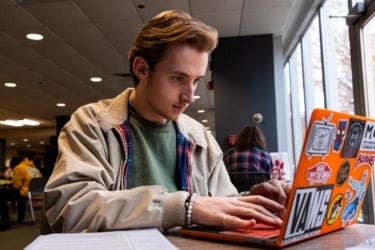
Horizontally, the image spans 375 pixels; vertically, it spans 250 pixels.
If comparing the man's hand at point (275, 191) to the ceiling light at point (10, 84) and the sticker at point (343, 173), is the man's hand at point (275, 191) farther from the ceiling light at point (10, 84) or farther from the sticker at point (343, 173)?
the ceiling light at point (10, 84)

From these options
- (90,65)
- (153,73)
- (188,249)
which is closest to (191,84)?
(153,73)

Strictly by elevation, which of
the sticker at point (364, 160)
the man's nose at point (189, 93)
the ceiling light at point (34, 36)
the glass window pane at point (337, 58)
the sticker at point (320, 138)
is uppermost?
the ceiling light at point (34, 36)

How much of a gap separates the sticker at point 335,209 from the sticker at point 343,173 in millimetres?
34

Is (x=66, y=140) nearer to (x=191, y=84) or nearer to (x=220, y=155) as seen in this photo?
(x=191, y=84)

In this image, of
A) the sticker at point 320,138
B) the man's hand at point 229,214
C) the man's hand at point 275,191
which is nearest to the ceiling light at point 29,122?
the man's hand at point 275,191

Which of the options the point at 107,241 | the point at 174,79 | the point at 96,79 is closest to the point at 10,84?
the point at 96,79

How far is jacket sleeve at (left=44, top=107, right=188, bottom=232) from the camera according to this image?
75cm

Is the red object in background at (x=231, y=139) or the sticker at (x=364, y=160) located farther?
the red object in background at (x=231, y=139)

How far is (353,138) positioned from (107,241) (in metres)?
0.45

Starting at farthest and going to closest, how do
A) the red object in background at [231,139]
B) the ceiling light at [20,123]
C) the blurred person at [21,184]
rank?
the ceiling light at [20,123] < the blurred person at [21,184] < the red object in background at [231,139]

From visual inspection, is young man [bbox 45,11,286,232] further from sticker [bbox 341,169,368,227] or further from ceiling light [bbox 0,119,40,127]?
ceiling light [bbox 0,119,40,127]

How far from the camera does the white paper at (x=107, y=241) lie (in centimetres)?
59

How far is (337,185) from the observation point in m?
0.72

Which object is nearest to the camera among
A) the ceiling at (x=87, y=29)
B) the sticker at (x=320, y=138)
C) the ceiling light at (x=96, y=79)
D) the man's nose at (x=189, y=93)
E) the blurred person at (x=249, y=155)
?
the sticker at (x=320, y=138)
